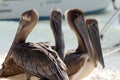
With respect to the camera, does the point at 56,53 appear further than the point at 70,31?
No

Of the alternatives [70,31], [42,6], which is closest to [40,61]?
[70,31]

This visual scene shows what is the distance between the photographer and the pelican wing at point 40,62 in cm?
387

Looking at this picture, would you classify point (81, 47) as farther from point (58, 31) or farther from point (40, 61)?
point (40, 61)

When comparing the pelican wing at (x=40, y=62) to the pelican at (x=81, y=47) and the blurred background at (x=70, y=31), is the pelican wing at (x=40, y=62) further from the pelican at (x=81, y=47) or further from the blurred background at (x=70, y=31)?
the blurred background at (x=70, y=31)

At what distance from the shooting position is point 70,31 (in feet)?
41.3

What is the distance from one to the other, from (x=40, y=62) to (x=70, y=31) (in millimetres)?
8717

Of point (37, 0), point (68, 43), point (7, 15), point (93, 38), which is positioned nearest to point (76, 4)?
point (37, 0)

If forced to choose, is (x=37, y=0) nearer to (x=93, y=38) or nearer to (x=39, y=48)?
(x=93, y=38)

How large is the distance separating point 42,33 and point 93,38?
7023 millimetres

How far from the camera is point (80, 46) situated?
5.09 metres

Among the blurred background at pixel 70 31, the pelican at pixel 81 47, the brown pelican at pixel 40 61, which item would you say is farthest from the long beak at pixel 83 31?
the blurred background at pixel 70 31

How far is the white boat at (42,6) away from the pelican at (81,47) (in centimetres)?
1159

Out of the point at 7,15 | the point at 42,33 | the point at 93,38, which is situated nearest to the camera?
the point at 93,38

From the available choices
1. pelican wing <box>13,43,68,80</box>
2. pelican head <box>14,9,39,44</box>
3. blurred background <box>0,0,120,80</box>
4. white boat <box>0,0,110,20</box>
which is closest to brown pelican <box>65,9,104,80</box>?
pelican head <box>14,9,39,44</box>
